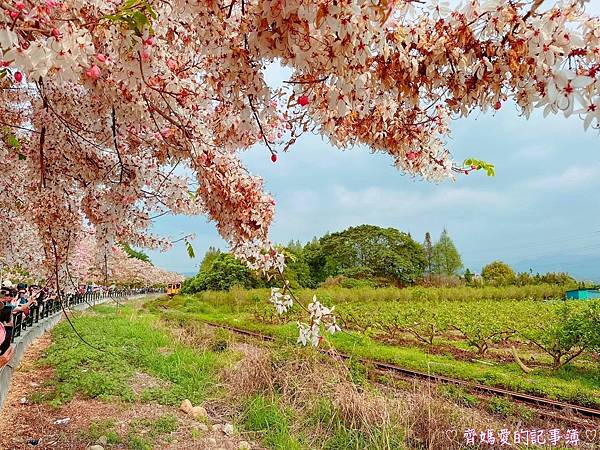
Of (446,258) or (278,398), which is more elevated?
(446,258)

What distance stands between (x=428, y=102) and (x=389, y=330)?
12190mm

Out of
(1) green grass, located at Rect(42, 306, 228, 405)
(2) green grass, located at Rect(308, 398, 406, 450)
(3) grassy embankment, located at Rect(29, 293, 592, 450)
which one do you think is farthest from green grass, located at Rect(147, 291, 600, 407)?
(2) green grass, located at Rect(308, 398, 406, 450)

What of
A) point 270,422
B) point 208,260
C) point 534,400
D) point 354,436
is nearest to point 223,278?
point 208,260

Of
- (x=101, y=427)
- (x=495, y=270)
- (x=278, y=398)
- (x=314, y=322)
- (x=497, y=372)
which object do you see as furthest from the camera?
(x=495, y=270)

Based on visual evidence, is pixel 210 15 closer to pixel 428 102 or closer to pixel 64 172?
pixel 428 102

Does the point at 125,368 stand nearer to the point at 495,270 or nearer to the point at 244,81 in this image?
the point at 244,81

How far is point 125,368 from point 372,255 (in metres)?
32.0

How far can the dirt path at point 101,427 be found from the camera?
416cm

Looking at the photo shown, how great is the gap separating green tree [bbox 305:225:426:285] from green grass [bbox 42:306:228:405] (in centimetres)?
2821

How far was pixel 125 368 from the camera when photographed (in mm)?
6918

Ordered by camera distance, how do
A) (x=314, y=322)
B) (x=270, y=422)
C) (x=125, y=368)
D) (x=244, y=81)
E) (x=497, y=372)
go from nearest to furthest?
(x=244, y=81) < (x=314, y=322) < (x=270, y=422) < (x=125, y=368) < (x=497, y=372)

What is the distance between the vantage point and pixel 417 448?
14.0ft

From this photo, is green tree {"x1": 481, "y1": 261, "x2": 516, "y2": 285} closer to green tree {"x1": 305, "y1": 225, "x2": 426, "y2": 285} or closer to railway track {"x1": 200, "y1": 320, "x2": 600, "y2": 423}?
green tree {"x1": 305, "y1": 225, "x2": 426, "y2": 285}

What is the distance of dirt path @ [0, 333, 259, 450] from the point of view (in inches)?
164
